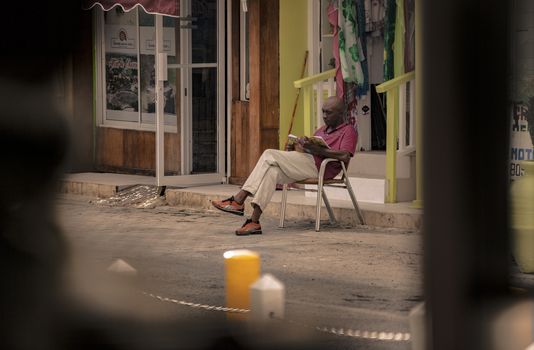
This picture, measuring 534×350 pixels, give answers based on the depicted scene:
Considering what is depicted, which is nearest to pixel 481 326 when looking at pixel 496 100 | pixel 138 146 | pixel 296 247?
pixel 496 100

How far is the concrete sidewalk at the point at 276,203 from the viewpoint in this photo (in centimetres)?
780

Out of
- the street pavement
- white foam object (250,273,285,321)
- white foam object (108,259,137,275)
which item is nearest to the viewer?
white foam object (108,259,137,275)

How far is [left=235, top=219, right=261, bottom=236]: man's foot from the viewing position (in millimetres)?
7746

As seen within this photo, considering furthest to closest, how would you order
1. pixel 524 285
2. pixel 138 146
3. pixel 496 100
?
pixel 138 146 → pixel 524 285 → pixel 496 100

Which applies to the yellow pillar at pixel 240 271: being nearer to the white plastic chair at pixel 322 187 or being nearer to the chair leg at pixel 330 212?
the white plastic chair at pixel 322 187

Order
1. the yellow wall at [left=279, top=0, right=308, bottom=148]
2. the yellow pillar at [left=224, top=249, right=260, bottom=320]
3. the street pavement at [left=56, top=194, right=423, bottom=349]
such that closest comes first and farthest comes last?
the yellow pillar at [left=224, top=249, right=260, bottom=320], the street pavement at [left=56, top=194, right=423, bottom=349], the yellow wall at [left=279, top=0, right=308, bottom=148]

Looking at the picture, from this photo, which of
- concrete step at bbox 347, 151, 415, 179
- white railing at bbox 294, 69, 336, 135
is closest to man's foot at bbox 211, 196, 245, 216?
concrete step at bbox 347, 151, 415, 179

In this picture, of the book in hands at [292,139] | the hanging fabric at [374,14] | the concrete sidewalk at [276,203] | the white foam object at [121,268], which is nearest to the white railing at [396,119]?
the concrete sidewalk at [276,203]

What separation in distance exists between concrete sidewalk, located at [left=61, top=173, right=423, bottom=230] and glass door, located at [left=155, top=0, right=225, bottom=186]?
0.82 feet

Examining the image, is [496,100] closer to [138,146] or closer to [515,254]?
[515,254]

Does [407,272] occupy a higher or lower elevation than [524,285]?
lower

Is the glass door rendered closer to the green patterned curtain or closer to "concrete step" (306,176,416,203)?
the green patterned curtain

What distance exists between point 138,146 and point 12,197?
954 cm

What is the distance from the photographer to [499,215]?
1.16 m
